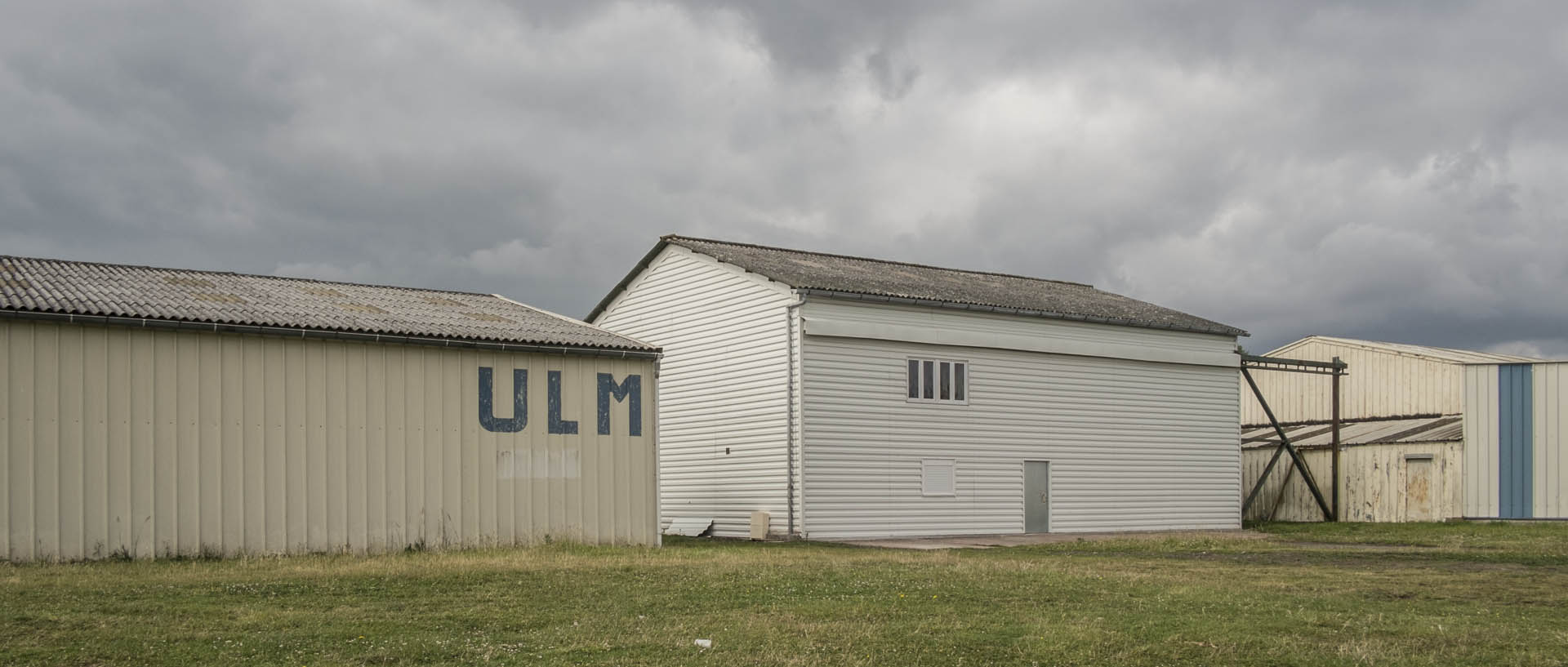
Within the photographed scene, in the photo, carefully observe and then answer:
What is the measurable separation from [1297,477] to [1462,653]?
3335 cm

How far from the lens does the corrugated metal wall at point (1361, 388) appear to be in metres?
46.4

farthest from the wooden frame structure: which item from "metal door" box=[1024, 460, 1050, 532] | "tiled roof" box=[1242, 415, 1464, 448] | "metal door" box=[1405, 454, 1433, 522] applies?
"metal door" box=[1024, 460, 1050, 532]

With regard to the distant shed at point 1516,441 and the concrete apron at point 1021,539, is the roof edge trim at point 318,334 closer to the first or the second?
the concrete apron at point 1021,539

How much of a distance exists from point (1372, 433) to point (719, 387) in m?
23.1

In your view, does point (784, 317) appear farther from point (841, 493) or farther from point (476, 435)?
point (476, 435)

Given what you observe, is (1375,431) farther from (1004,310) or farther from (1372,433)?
(1004,310)

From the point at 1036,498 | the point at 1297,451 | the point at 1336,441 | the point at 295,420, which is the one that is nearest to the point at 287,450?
the point at 295,420

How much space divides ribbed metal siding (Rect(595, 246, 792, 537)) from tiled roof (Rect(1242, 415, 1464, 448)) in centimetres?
2001

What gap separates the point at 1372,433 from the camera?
45.0 meters

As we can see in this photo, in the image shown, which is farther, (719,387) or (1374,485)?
(1374,485)

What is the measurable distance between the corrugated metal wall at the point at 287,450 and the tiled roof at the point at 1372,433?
24410 millimetres

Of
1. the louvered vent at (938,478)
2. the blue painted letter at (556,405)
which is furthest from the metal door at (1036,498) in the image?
the blue painted letter at (556,405)

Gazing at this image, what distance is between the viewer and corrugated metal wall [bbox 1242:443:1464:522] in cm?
3928

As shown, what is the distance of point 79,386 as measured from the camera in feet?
70.6
